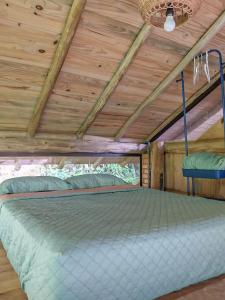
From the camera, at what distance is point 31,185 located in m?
2.70

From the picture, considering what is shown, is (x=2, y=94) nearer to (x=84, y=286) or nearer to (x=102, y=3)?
(x=102, y=3)

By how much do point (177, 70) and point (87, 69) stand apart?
3.28ft

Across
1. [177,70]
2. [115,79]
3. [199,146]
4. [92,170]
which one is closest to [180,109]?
[199,146]

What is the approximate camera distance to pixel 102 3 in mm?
2023

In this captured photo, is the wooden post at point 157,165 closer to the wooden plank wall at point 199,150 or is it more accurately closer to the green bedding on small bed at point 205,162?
the wooden plank wall at point 199,150

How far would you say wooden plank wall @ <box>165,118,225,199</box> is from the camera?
306cm

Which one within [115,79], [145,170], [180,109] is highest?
[115,79]

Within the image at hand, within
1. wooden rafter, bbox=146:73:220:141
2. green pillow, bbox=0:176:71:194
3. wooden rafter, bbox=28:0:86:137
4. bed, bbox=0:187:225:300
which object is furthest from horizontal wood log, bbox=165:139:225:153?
wooden rafter, bbox=28:0:86:137

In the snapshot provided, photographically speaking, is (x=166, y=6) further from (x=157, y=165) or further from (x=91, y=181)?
(x=157, y=165)

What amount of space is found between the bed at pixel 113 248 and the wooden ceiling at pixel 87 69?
120 cm

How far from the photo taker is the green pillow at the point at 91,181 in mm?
2961

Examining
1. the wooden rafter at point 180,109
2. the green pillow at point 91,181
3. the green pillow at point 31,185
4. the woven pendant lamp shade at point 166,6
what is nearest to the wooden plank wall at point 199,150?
the wooden rafter at point 180,109

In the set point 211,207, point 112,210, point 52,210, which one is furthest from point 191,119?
point 52,210

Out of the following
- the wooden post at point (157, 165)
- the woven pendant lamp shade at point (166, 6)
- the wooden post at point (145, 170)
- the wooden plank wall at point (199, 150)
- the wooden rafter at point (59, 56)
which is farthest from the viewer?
the wooden post at point (145, 170)
